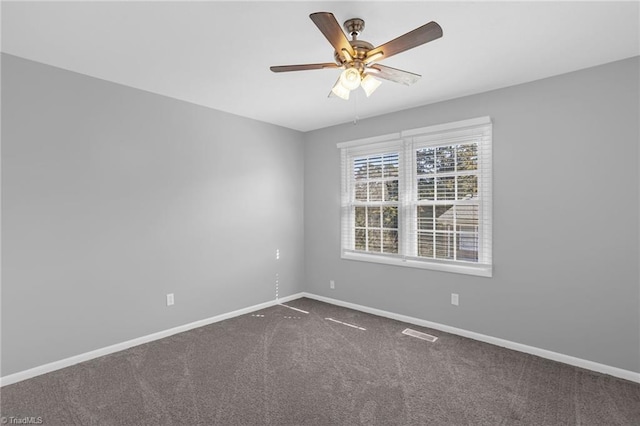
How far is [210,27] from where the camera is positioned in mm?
2227

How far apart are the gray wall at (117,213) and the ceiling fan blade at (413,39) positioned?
2.55 metres

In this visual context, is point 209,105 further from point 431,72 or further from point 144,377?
point 144,377

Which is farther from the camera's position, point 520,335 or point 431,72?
point 520,335

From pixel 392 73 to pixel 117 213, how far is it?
Result: 2.81 metres

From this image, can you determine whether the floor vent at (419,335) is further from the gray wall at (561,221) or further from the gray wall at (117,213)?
the gray wall at (117,213)

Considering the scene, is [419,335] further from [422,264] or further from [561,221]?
[561,221]

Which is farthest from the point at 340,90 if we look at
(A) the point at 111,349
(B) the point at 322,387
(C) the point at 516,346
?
(A) the point at 111,349

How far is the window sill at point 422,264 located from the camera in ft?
11.3

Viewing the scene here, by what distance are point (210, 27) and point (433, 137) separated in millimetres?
2595

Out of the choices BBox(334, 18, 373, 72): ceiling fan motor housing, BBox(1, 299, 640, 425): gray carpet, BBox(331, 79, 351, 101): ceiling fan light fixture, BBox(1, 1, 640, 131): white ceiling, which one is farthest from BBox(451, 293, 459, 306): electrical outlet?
BBox(334, 18, 373, 72): ceiling fan motor housing

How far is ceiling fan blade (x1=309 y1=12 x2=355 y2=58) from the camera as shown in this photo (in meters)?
1.64

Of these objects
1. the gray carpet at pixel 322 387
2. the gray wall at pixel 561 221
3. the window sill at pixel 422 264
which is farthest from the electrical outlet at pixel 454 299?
the gray carpet at pixel 322 387

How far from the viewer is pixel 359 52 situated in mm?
2045

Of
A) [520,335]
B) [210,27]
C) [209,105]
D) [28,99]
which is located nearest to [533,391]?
[520,335]
